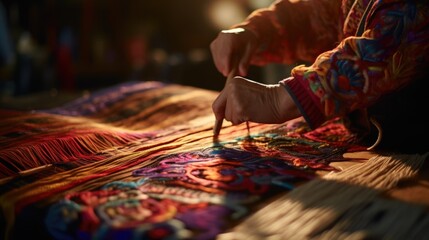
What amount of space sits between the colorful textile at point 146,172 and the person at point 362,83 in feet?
0.22

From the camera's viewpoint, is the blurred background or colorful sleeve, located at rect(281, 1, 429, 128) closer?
colorful sleeve, located at rect(281, 1, 429, 128)

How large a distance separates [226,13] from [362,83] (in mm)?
3157

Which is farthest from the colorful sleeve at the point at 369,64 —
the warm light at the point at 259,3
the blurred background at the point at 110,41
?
the blurred background at the point at 110,41

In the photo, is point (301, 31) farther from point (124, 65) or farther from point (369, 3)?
point (124, 65)

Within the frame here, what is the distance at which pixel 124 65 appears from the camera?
4117mm

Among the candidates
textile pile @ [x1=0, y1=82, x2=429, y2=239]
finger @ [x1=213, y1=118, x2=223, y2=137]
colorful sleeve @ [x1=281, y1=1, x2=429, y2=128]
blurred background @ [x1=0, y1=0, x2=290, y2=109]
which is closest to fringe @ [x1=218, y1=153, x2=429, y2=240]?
textile pile @ [x1=0, y1=82, x2=429, y2=239]

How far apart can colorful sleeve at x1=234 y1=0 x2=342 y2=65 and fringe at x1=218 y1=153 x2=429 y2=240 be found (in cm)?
51

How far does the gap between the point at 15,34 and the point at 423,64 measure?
11.8 feet

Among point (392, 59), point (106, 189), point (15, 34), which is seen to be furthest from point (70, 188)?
point (15, 34)

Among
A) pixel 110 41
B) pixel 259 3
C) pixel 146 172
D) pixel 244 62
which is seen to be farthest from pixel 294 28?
pixel 110 41

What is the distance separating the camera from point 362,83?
2.25 feet

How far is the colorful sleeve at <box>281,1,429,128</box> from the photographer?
0.68 m

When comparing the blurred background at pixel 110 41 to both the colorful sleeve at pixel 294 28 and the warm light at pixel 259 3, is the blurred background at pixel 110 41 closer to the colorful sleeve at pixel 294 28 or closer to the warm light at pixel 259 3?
the warm light at pixel 259 3

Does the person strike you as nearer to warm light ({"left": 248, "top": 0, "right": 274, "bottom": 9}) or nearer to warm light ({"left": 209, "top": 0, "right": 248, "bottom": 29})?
warm light ({"left": 248, "top": 0, "right": 274, "bottom": 9})
